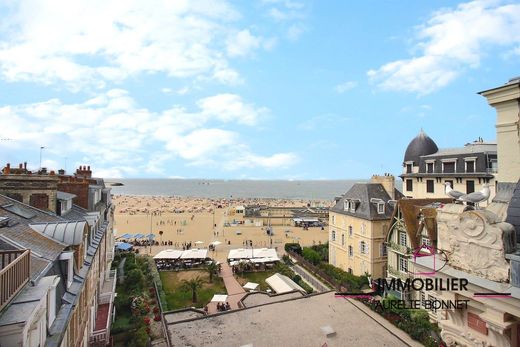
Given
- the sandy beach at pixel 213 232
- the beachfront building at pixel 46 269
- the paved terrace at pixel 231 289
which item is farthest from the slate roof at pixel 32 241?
the sandy beach at pixel 213 232

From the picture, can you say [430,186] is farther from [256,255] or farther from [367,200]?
[256,255]

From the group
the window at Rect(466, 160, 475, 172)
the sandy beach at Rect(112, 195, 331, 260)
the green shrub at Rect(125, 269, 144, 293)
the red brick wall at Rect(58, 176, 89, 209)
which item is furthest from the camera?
the sandy beach at Rect(112, 195, 331, 260)

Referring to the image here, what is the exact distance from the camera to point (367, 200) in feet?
102

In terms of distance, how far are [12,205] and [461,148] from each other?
122ft

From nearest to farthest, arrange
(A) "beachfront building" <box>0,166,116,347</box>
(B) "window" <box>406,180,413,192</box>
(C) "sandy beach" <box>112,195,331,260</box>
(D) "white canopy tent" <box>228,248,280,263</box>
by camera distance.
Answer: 1. (A) "beachfront building" <box>0,166,116,347</box>
2. (D) "white canopy tent" <box>228,248,280,263</box>
3. (B) "window" <box>406,180,413,192</box>
4. (C) "sandy beach" <box>112,195,331,260</box>

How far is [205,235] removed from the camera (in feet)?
195

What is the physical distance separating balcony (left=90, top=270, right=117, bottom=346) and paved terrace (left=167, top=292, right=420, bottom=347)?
11.4 ft

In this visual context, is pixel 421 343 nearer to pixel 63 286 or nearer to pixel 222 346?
pixel 222 346

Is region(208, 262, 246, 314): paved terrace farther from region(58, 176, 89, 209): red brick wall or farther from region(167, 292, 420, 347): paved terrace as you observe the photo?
region(58, 176, 89, 209): red brick wall

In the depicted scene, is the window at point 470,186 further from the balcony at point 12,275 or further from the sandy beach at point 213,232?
the balcony at point 12,275

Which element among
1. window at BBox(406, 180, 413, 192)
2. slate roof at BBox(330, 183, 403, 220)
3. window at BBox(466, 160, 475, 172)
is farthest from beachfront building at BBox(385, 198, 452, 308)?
window at BBox(406, 180, 413, 192)

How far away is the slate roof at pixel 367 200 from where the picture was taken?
2965cm

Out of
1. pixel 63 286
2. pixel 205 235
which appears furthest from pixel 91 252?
pixel 205 235

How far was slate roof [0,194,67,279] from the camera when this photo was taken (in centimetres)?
917
